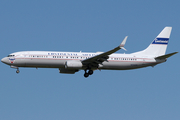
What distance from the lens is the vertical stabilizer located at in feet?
188

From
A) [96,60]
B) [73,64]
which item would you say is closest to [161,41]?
[96,60]

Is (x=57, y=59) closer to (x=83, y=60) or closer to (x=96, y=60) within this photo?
(x=83, y=60)

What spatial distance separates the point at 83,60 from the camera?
2023 inches

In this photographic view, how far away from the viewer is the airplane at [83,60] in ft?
167

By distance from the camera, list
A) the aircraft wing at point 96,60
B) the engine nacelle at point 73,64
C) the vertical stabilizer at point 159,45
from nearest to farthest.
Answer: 1. the aircraft wing at point 96,60
2. the engine nacelle at point 73,64
3. the vertical stabilizer at point 159,45

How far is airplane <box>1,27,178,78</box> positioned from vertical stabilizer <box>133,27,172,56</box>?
0.20m

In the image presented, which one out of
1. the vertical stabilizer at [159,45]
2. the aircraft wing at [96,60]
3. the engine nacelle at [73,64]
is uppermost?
the vertical stabilizer at [159,45]

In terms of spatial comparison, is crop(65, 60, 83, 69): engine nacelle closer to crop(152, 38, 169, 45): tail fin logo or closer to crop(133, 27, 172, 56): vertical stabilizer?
crop(133, 27, 172, 56): vertical stabilizer

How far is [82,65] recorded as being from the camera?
51.8 m

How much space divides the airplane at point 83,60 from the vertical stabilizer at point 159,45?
198mm

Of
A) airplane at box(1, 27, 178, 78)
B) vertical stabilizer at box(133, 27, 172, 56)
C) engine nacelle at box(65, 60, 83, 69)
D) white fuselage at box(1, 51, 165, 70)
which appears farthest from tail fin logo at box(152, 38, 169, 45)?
engine nacelle at box(65, 60, 83, 69)

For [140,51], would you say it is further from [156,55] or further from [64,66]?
[64,66]

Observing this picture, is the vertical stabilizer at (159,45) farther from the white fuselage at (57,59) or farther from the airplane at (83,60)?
the white fuselage at (57,59)

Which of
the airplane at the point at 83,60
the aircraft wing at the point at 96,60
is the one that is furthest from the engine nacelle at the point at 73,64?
the aircraft wing at the point at 96,60
